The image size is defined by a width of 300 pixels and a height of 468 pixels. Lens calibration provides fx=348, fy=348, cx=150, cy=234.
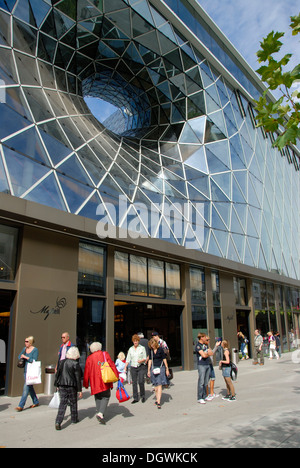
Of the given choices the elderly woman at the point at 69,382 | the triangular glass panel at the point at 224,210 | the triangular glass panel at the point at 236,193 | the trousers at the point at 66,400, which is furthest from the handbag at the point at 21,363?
the triangular glass panel at the point at 236,193

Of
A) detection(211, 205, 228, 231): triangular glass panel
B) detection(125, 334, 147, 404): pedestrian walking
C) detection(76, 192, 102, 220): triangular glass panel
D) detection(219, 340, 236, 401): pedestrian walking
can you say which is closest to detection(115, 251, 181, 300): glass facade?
detection(76, 192, 102, 220): triangular glass panel

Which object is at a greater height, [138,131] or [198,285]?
[138,131]

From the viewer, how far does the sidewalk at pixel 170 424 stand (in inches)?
221

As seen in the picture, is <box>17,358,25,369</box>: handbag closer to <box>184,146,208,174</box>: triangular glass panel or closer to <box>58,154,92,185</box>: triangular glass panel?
<box>58,154,92,185</box>: triangular glass panel

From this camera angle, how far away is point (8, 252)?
428 inches

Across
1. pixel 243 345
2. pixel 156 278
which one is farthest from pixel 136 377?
pixel 243 345

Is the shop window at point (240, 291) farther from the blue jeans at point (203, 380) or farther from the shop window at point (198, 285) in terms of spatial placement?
the blue jeans at point (203, 380)

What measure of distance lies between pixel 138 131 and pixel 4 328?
18.6 m

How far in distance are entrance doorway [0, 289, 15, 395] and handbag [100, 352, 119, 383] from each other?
4599 mm

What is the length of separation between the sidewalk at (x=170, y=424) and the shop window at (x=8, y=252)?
140 inches

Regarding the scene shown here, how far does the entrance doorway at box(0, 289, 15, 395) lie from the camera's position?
33.5 ft

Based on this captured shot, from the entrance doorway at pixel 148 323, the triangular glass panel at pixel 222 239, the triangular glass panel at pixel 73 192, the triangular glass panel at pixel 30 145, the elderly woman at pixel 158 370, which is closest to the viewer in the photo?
the elderly woman at pixel 158 370

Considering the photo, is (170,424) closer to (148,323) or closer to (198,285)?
(148,323)
